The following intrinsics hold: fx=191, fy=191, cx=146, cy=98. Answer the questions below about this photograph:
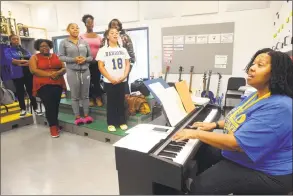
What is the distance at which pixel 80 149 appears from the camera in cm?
225

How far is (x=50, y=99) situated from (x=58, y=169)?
1.06 metres

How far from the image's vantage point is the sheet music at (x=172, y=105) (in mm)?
1200

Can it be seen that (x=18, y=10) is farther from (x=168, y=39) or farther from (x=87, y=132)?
(x=168, y=39)

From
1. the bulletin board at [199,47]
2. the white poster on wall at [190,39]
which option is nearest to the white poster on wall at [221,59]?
the bulletin board at [199,47]

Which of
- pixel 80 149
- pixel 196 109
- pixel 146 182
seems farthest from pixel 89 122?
pixel 146 182

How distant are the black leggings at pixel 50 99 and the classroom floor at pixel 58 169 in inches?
17.9

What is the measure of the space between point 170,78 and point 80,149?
2684 millimetres

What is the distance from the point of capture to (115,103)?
240cm

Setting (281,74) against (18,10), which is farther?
(18,10)

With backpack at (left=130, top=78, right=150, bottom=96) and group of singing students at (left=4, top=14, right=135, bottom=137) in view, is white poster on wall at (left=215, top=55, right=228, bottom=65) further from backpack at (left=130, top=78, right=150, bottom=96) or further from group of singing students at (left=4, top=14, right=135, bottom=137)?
group of singing students at (left=4, top=14, right=135, bottom=137)

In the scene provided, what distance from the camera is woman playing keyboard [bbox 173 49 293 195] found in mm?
736

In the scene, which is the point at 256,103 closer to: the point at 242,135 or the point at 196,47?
the point at 242,135

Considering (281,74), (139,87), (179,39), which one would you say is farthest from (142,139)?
(179,39)

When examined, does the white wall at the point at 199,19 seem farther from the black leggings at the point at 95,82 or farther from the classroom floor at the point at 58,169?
the classroom floor at the point at 58,169
